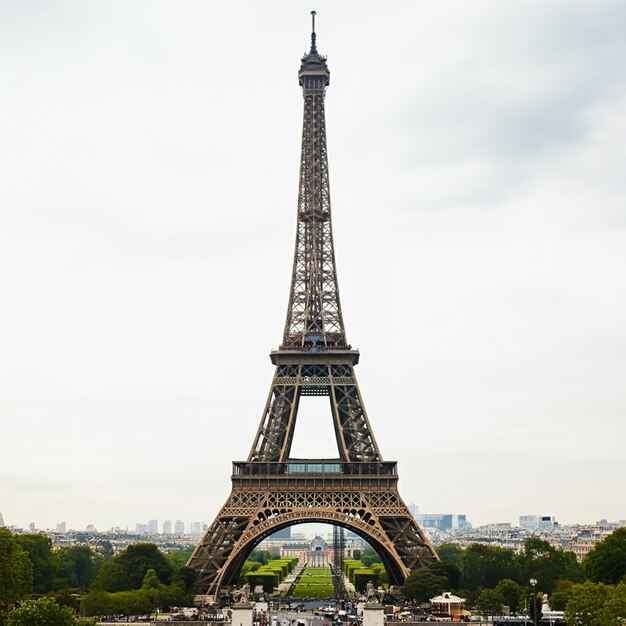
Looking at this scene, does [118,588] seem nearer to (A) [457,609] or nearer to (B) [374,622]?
(A) [457,609]

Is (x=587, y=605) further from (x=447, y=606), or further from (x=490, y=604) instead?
(x=447, y=606)

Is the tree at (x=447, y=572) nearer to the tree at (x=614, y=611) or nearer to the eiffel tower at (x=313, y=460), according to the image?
the eiffel tower at (x=313, y=460)

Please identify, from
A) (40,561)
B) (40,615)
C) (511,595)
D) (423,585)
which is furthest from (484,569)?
(40,615)

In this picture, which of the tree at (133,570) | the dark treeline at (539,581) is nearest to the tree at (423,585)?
the dark treeline at (539,581)

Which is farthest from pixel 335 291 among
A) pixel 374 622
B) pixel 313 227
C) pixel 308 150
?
pixel 374 622

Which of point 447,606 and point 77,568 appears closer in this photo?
point 447,606
